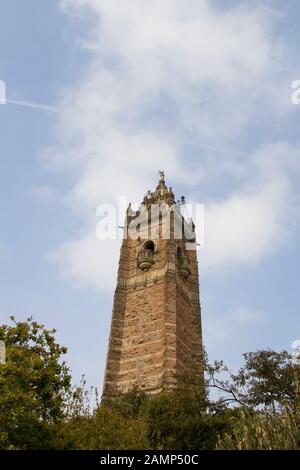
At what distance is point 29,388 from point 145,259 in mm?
21352

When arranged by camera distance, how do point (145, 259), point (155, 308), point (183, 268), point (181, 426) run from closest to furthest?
1. point (181, 426)
2. point (155, 308)
3. point (145, 259)
4. point (183, 268)

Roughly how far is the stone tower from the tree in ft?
31.9

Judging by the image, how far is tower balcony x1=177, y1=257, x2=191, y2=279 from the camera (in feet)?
115

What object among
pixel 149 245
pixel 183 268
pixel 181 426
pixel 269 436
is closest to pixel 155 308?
pixel 183 268

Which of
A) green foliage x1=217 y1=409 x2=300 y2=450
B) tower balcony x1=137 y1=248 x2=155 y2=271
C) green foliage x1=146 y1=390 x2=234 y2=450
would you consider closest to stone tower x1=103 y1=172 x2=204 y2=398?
tower balcony x1=137 y1=248 x2=155 y2=271

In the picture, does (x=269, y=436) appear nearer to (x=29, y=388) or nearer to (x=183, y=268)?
(x=29, y=388)

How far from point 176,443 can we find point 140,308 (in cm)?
1493

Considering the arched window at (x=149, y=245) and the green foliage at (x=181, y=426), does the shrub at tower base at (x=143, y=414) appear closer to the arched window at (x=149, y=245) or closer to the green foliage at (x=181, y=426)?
the green foliage at (x=181, y=426)

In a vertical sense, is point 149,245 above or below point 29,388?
above

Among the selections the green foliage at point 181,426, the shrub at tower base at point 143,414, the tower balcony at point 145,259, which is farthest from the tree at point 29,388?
the tower balcony at point 145,259

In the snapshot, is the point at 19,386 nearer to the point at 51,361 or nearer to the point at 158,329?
the point at 51,361

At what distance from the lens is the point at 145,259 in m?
34.6

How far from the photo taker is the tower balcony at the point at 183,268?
3500cm

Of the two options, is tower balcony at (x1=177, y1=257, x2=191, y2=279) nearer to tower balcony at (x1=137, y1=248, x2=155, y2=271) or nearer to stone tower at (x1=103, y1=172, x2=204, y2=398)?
stone tower at (x1=103, y1=172, x2=204, y2=398)
